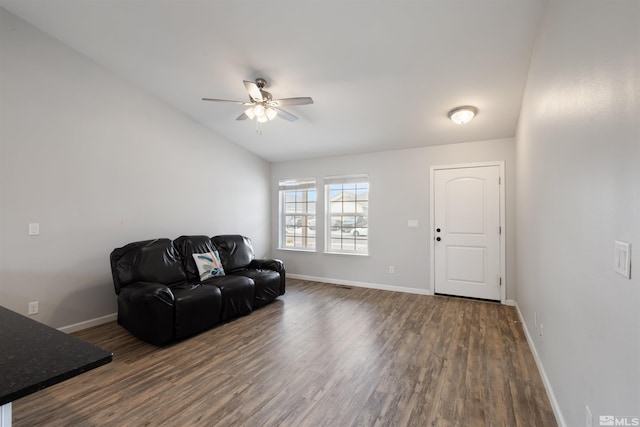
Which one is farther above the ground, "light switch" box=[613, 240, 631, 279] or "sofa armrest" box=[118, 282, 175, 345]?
"light switch" box=[613, 240, 631, 279]

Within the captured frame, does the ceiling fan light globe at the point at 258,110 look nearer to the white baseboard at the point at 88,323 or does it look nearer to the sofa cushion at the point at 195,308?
the sofa cushion at the point at 195,308

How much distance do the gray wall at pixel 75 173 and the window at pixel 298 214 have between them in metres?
1.96

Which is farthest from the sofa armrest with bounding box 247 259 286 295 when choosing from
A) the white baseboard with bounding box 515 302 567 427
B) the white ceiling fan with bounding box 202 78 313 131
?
the white baseboard with bounding box 515 302 567 427

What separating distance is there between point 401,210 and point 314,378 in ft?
10.3

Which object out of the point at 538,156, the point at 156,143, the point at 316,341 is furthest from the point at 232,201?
the point at 538,156

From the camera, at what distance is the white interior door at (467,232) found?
160 inches

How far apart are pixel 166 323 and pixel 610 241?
3.23 m

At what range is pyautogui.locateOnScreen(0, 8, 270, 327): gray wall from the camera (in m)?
2.78

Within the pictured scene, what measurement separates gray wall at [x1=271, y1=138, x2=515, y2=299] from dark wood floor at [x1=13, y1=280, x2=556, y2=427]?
1.22m

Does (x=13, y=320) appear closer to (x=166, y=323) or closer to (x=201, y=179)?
(x=166, y=323)

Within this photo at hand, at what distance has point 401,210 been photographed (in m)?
4.66

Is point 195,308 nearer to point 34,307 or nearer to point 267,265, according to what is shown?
point 267,265

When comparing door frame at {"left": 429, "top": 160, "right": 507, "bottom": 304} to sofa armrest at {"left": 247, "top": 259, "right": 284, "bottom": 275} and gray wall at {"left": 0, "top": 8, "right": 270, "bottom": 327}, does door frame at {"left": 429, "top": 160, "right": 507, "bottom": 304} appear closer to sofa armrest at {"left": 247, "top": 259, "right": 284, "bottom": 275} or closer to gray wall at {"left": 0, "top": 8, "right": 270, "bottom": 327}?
sofa armrest at {"left": 247, "top": 259, "right": 284, "bottom": 275}

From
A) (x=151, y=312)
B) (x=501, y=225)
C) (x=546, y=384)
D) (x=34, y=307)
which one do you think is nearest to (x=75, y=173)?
(x=34, y=307)
